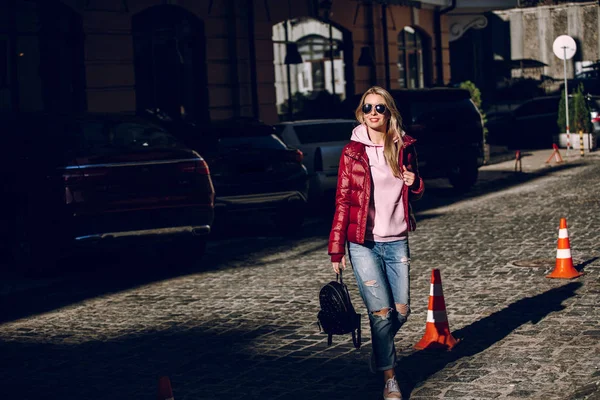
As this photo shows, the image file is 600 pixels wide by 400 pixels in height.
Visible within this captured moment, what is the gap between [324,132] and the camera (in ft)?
56.4

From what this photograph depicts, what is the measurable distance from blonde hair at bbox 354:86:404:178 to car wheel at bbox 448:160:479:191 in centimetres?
1362

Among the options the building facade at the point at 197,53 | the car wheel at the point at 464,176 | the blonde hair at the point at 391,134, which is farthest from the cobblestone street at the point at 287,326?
the building facade at the point at 197,53

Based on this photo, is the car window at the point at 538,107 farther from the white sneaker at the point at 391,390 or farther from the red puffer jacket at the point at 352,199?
the white sneaker at the point at 391,390

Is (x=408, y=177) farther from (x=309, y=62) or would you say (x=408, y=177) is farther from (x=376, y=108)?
(x=309, y=62)

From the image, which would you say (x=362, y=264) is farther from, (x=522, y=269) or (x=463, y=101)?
(x=463, y=101)

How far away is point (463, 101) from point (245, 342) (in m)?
12.4

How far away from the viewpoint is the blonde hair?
6.20m

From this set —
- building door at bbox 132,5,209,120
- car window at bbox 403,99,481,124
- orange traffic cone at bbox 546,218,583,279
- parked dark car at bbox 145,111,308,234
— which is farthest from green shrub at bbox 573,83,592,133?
orange traffic cone at bbox 546,218,583,279

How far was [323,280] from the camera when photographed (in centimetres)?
1062

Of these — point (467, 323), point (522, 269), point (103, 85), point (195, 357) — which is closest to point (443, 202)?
point (103, 85)

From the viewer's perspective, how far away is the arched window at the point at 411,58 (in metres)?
30.5

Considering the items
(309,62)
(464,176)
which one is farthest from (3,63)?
(309,62)

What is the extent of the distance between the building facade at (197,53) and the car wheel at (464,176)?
4808mm

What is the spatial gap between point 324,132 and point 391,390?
11.3 meters
